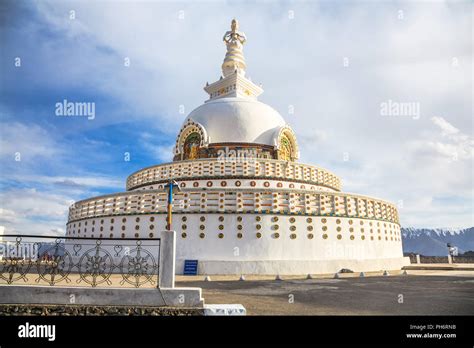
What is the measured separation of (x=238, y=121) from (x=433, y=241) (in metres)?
186

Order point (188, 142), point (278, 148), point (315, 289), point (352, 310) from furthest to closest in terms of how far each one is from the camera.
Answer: point (188, 142) → point (278, 148) → point (315, 289) → point (352, 310)

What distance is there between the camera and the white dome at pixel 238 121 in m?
26.1

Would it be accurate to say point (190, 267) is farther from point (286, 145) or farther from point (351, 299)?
point (286, 145)

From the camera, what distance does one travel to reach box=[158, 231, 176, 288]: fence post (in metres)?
8.62

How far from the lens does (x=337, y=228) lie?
19625 millimetres

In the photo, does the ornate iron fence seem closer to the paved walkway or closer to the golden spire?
the paved walkway

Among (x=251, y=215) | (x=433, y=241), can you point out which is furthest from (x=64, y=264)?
(x=433, y=241)

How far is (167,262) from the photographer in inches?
341

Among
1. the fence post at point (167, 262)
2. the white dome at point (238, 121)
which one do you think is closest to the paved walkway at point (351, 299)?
the fence post at point (167, 262)

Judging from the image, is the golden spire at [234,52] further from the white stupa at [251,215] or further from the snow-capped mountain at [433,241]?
the snow-capped mountain at [433,241]

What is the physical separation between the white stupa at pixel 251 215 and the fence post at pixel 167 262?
9.17 meters
